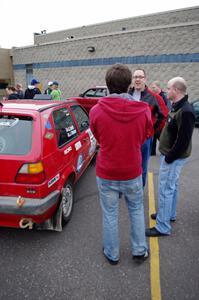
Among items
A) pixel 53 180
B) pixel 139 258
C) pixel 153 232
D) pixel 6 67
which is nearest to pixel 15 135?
pixel 53 180

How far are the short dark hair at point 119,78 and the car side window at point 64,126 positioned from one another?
1.15m

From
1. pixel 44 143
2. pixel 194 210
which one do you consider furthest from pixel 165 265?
pixel 44 143

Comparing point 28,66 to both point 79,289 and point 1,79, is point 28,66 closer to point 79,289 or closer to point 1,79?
point 1,79

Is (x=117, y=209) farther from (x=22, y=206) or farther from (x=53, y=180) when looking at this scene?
A: (x=22, y=206)

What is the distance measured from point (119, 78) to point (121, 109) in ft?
0.86

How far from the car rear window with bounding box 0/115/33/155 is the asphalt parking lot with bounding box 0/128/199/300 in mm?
1156

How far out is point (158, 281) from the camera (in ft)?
7.47

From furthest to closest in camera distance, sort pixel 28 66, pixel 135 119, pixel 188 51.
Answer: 1. pixel 28 66
2. pixel 188 51
3. pixel 135 119

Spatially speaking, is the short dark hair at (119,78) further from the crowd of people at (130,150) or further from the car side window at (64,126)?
the car side window at (64,126)

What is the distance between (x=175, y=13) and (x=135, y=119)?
23305mm

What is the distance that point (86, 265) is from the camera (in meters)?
2.47

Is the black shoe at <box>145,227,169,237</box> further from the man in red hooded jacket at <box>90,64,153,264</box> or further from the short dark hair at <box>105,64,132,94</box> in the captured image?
the short dark hair at <box>105,64,132,94</box>

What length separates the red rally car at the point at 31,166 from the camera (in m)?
2.41

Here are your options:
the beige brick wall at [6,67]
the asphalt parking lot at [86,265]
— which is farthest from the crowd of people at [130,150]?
the beige brick wall at [6,67]
